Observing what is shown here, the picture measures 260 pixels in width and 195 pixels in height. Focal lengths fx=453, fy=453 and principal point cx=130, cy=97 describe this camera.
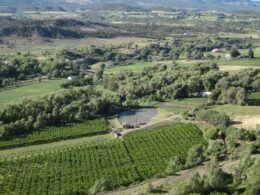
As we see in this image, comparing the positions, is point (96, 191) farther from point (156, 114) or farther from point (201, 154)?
point (156, 114)

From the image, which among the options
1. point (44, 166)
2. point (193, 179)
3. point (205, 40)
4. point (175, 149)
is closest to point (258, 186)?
point (193, 179)

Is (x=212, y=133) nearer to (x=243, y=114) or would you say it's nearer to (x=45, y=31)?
(x=243, y=114)

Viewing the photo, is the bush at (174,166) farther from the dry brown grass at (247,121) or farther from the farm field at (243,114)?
the farm field at (243,114)

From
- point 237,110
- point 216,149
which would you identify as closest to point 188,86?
point 237,110

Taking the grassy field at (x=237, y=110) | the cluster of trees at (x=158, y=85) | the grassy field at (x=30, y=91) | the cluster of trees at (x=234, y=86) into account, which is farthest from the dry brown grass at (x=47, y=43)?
the grassy field at (x=237, y=110)

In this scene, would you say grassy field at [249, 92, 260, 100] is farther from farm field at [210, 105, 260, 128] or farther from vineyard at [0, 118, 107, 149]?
vineyard at [0, 118, 107, 149]

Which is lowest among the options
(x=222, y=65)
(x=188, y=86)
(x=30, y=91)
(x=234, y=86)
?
(x=30, y=91)

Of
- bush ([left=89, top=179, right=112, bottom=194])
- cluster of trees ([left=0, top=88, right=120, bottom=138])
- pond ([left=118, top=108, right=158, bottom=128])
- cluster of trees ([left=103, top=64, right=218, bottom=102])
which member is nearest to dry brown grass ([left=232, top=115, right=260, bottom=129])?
pond ([left=118, top=108, right=158, bottom=128])

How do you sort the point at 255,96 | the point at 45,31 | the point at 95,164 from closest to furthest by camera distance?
the point at 95,164
the point at 255,96
the point at 45,31
